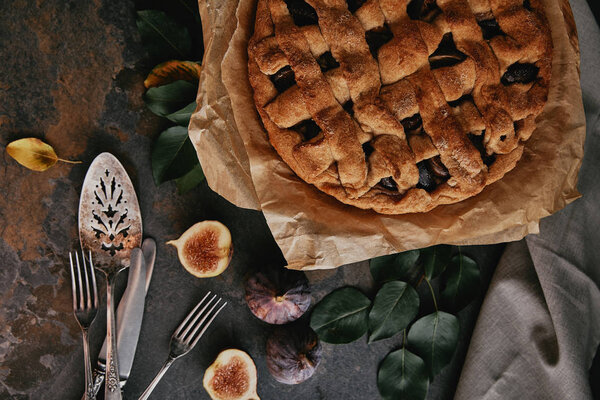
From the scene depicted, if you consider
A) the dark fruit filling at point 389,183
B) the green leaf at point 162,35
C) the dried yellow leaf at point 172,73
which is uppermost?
Answer: the green leaf at point 162,35

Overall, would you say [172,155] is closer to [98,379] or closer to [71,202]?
[71,202]

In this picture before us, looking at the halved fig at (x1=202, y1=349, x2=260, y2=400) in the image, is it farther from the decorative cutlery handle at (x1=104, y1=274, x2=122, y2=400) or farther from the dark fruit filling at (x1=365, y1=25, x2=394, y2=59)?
the dark fruit filling at (x1=365, y1=25, x2=394, y2=59)

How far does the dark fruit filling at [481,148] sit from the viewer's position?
1.72 m

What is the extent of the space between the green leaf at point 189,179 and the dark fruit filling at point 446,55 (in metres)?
1.06

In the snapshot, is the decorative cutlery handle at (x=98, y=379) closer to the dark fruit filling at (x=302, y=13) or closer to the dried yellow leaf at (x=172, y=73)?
the dried yellow leaf at (x=172, y=73)

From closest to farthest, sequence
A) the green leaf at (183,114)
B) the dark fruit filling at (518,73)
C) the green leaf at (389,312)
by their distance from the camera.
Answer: the dark fruit filling at (518,73) → the green leaf at (183,114) → the green leaf at (389,312)

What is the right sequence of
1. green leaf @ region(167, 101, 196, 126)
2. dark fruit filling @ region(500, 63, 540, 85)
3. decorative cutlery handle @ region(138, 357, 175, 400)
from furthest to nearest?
decorative cutlery handle @ region(138, 357, 175, 400), green leaf @ region(167, 101, 196, 126), dark fruit filling @ region(500, 63, 540, 85)

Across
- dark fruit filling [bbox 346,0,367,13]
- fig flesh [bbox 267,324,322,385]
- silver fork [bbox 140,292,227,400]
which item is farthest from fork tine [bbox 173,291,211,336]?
dark fruit filling [bbox 346,0,367,13]

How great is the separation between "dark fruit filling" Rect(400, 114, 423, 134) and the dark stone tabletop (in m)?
0.83

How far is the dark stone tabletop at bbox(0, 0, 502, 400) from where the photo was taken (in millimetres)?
2043

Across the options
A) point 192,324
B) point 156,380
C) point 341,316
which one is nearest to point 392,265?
point 341,316

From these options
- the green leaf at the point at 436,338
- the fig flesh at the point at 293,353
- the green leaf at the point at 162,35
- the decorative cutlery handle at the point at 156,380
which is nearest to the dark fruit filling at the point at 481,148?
the green leaf at the point at 436,338

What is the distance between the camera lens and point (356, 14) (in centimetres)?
164

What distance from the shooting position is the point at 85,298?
2.08 metres
